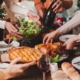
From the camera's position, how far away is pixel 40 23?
2.07 metres

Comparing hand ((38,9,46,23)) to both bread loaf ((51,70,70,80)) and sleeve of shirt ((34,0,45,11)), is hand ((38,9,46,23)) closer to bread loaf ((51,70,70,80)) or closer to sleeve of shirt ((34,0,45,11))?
sleeve of shirt ((34,0,45,11))

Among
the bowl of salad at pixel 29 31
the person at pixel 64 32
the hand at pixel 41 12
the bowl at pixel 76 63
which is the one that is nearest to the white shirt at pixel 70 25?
the person at pixel 64 32

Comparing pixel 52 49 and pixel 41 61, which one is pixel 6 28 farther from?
pixel 41 61

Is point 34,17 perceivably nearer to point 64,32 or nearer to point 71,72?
point 64,32

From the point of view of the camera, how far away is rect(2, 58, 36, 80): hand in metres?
1.23


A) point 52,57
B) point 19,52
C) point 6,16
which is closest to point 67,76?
point 52,57

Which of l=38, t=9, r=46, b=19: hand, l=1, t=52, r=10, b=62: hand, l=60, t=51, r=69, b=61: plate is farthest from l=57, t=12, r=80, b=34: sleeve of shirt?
l=1, t=52, r=10, b=62: hand

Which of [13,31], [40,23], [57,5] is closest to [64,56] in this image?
[13,31]

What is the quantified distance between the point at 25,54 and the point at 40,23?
27.8 inches

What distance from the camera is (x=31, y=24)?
1914 millimetres

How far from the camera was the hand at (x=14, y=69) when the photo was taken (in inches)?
48.6

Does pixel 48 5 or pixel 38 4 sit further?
pixel 38 4

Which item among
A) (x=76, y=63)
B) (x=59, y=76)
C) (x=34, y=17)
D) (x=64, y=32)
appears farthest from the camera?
(x=34, y=17)

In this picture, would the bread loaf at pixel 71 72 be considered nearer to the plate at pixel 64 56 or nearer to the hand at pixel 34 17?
the plate at pixel 64 56
